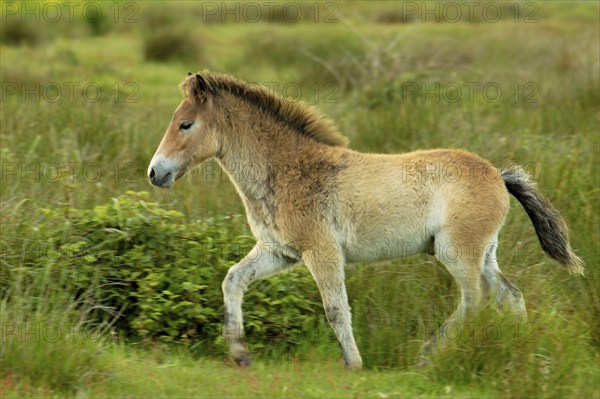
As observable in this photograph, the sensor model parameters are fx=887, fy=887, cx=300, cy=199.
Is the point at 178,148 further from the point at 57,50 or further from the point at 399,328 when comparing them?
the point at 57,50

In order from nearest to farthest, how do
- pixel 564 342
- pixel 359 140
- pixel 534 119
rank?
1. pixel 564 342
2. pixel 359 140
3. pixel 534 119

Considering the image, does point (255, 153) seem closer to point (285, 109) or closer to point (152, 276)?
point (285, 109)

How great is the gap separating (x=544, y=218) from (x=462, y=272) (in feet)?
3.04

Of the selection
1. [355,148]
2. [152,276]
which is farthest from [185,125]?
[355,148]

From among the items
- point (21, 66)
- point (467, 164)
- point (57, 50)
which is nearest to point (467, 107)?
point (467, 164)

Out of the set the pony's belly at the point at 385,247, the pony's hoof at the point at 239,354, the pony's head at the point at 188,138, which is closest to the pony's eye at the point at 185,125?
the pony's head at the point at 188,138

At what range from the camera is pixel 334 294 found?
7094mm

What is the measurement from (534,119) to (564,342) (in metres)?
7.12

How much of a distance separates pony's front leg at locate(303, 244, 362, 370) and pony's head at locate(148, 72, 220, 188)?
4.20 ft

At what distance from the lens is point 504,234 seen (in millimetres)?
8938

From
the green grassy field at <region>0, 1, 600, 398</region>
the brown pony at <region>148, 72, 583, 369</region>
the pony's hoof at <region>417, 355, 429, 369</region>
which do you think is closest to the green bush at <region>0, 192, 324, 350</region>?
the green grassy field at <region>0, 1, 600, 398</region>

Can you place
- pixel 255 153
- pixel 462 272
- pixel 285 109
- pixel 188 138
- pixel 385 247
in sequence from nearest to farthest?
pixel 462 272, pixel 385 247, pixel 188 138, pixel 255 153, pixel 285 109

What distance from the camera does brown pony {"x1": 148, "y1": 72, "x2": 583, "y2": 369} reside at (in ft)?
23.2

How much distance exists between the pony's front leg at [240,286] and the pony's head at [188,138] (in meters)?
0.91
